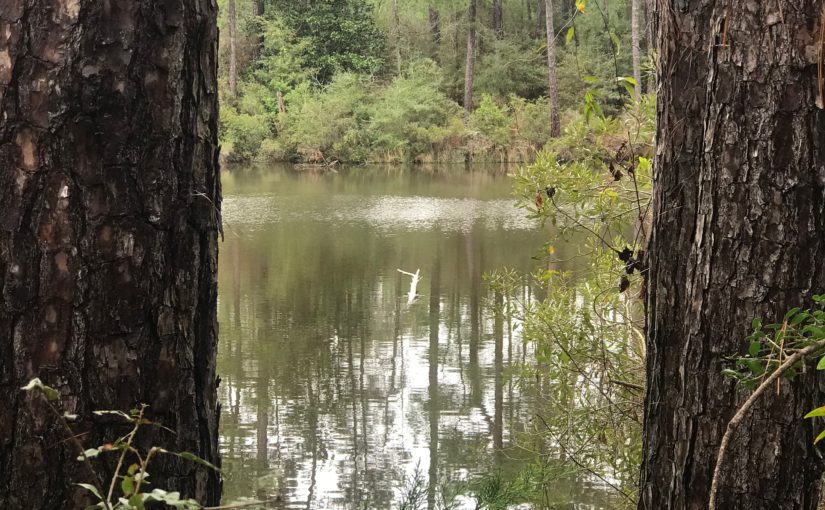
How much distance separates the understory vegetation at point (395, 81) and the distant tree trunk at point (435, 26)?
0.17ft

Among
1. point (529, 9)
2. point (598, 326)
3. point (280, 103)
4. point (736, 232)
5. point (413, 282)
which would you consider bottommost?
point (413, 282)

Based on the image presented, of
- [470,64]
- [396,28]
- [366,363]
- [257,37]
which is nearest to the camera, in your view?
[366,363]

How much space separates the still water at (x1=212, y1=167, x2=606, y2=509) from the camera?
14.4ft

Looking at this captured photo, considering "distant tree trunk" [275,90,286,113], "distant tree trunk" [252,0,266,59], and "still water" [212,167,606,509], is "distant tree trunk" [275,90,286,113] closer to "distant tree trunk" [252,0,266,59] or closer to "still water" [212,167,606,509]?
"distant tree trunk" [252,0,266,59]

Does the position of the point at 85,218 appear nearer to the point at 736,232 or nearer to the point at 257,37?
the point at 736,232

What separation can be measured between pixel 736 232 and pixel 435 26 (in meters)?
30.8

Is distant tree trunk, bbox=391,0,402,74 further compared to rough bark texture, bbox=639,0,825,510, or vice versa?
distant tree trunk, bbox=391,0,402,74

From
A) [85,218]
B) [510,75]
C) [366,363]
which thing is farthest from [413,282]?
[510,75]

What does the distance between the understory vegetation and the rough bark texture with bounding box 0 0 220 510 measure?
2204 centimetres

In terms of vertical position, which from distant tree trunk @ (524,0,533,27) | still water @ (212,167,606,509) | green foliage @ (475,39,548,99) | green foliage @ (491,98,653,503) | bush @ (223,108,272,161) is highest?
distant tree trunk @ (524,0,533,27)

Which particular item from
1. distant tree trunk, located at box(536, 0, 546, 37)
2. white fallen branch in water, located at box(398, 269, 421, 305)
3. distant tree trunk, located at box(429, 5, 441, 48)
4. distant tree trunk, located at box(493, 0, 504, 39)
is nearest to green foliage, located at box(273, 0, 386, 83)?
distant tree trunk, located at box(429, 5, 441, 48)

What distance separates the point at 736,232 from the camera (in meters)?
1.87

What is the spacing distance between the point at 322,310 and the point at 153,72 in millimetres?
6227

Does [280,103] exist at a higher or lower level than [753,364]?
higher
